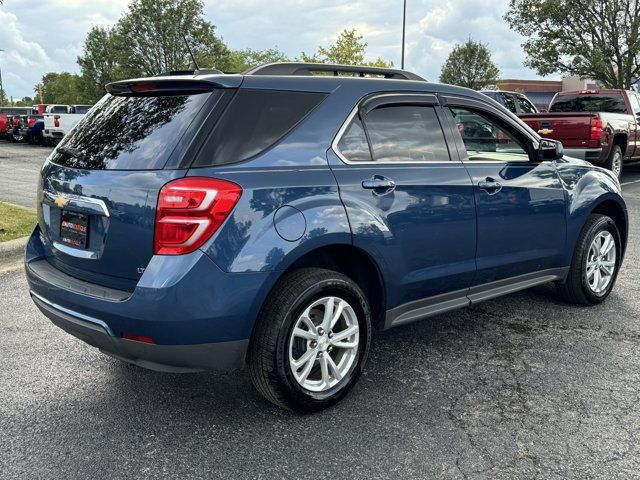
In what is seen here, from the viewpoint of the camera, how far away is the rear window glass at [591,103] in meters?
14.5

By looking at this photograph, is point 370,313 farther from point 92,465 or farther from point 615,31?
point 615,31

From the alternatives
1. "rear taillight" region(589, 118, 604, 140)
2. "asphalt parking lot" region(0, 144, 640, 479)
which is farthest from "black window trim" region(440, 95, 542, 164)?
"rear taillight" region(589, 118, 604, 140)

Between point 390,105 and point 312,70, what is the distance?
0.52m

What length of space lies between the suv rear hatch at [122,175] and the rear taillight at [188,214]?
5 cm

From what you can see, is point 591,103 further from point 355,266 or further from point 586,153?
point 355,266

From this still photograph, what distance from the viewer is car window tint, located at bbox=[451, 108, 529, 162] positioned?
14.0 feet

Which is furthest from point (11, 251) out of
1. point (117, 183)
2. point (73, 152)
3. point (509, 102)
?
point (509, 102)

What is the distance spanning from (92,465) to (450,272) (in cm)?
228

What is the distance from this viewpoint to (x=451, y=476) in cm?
279

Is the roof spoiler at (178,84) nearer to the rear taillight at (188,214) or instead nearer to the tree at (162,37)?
the rear taillight at (188,214)

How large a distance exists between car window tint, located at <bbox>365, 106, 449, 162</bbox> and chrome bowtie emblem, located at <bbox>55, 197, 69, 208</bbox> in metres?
1.67

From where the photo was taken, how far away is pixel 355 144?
3.55m

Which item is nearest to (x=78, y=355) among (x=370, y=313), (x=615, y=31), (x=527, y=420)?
(x=370, y=313)

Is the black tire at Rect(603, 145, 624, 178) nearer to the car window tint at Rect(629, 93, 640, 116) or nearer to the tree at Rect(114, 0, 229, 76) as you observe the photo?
the car window tint at Rect(629, 93, 640, 116)
